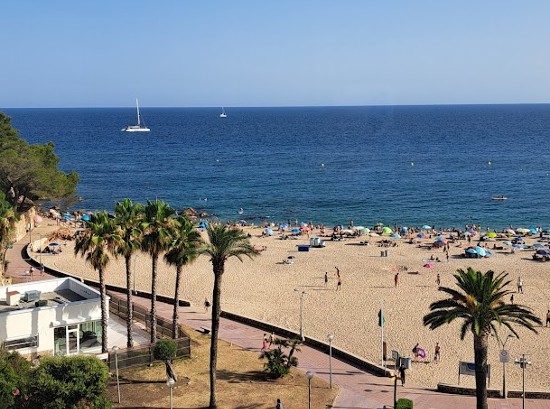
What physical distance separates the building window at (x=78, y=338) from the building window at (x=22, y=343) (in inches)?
32.8

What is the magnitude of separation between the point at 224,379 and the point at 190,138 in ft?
529

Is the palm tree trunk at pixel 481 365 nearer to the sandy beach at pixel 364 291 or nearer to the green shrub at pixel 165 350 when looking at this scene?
the sandy beach at pixel 364 291

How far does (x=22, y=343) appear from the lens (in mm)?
25344

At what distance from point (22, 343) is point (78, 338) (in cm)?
224

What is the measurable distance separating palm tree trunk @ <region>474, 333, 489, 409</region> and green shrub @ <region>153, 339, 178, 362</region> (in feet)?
36.4

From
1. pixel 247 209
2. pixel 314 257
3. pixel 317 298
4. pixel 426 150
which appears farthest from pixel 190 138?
pixel 317 298

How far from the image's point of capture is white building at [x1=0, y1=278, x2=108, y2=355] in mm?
25203

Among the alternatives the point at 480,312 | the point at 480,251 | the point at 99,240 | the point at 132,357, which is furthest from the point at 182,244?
the point at 480,251

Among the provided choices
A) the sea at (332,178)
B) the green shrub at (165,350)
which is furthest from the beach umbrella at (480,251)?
the green shrub at (165,350)

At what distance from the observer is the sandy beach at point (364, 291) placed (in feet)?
98.9

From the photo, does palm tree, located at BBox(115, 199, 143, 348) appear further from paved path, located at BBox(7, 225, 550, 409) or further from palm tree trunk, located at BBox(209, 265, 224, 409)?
paved path, located at BBox(7, 225, 550, 409)

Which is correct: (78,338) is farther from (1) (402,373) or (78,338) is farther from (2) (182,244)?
(1) (402,373)

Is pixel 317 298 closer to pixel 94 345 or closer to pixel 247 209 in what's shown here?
pixel 94 345

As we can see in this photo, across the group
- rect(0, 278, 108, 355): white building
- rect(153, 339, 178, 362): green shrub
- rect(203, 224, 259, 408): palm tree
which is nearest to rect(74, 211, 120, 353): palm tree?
rect(0, 278, 108, 355): white building
